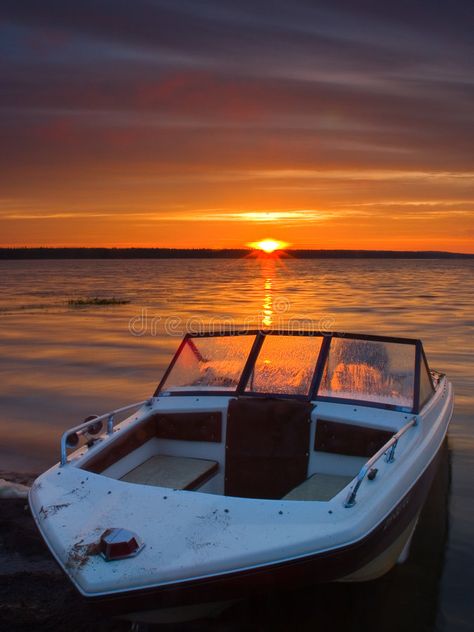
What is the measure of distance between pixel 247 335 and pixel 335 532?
3230 mm

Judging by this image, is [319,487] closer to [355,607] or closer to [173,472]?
[355,607]

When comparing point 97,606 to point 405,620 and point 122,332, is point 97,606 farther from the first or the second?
point 122,332

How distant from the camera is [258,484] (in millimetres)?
6441

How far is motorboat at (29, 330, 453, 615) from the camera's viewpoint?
413cm

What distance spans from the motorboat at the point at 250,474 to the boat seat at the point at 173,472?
2 cm

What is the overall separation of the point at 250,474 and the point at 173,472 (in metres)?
0.75

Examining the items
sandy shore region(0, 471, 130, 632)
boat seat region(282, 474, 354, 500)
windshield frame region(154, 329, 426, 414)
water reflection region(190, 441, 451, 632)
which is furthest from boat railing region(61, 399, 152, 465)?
boat seat region(282, 474, 354, 500)

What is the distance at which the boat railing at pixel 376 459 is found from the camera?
4.68 m

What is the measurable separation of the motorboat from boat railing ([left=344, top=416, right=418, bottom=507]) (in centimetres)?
2

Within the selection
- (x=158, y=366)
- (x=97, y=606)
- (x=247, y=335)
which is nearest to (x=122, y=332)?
(x=158, y=366)

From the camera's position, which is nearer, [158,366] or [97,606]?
[97,606]

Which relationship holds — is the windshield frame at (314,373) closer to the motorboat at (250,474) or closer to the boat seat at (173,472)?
the motorboat at (250,474)

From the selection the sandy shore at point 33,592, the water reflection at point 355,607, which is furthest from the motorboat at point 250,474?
the sandy shore at point 33,592

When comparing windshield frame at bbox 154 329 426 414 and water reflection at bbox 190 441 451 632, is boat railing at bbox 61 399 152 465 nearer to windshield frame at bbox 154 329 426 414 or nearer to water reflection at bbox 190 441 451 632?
windshield frame at bbox 154 329 426 414
